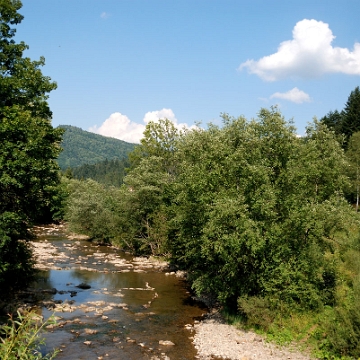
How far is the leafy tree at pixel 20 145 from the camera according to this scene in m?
18.9

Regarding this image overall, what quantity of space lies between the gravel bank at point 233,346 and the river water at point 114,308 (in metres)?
0.75

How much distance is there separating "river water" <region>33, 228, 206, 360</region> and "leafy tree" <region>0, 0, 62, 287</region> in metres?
5.56

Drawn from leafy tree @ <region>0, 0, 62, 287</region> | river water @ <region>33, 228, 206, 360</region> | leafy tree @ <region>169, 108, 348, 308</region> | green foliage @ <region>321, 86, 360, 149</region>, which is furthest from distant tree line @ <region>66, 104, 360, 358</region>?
green foliage @ <region>321, 86, 360, 149</region>

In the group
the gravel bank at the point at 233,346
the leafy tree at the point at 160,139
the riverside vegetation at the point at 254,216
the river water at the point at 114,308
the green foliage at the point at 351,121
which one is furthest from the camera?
the green foliage at the point at 351,121

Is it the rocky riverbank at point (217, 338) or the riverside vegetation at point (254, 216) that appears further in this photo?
the riverside vegetation at point (254, 216)

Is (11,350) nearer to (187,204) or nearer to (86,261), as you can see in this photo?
(187,204)

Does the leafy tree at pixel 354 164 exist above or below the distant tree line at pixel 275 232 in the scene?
above

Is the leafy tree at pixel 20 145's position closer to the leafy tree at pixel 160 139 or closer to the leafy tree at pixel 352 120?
the leafy tree at pixel 160 139

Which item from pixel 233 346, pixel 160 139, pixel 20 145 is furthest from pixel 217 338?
pixel 160 139

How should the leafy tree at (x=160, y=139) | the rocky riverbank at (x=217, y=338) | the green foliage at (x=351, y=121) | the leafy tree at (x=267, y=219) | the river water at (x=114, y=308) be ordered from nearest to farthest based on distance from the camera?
the rocky riverbank at (x=217, y=338), the river water at (x=114, y=308), the leafy tree at (x=267, y=219), the leafy tree at (x=160, y=139), the green foliage at (x=351, y=121)

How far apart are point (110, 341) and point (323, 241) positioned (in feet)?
45.0

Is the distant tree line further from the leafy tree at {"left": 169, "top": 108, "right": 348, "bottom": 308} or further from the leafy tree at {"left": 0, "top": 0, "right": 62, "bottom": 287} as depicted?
the leafy tree at {"left": 0, "top": 0, "right": 62, "bottom": 287}

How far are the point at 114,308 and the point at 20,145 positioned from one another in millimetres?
14460

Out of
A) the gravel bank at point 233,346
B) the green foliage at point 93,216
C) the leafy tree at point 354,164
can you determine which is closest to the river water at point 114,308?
the gravel bank at point 233,346
